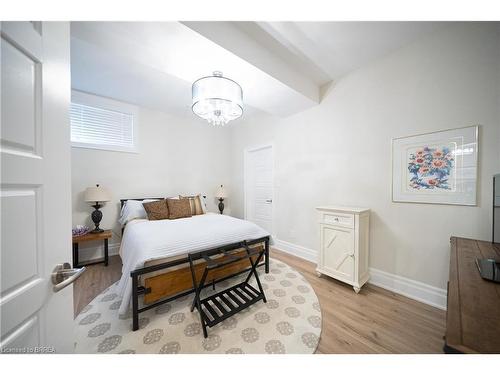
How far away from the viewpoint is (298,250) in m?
2.90

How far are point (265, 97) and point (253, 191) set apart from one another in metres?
2.03

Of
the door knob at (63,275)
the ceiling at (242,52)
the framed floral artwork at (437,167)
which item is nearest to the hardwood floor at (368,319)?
the framed floral artwork at (437,167)

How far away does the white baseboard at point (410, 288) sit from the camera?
65.6 inches

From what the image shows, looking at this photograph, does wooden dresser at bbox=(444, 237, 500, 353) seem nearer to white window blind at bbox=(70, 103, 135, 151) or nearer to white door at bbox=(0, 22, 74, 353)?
white door at bbox=(0, 22, 74, 353)

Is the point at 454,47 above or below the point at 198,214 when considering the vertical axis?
above

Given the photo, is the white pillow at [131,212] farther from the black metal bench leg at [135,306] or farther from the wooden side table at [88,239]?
the black metal bench leg at [135,306]

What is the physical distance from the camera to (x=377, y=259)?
81.1 inches

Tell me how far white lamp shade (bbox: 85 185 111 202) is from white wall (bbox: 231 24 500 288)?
120 inches

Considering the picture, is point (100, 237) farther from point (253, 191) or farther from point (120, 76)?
point (253, 191)
